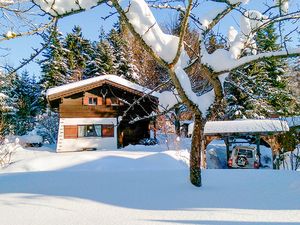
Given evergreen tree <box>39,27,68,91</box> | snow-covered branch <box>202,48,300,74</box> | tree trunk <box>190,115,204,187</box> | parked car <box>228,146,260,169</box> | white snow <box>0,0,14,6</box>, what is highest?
evergreen tree <box>39,27,68,91</box>

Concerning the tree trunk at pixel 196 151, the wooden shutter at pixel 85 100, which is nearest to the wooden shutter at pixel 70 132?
the wooden shutter at pixel 85 100

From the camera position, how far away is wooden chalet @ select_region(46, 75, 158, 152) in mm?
21266

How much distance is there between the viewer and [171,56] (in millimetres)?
4133

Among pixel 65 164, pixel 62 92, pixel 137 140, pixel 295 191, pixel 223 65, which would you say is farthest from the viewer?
pixel 137 140

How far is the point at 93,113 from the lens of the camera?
2244 centimetres

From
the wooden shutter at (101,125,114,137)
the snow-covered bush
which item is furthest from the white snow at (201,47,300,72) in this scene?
the wooden shutter at (101,125,114,137)

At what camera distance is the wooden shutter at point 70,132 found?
71.7 ft

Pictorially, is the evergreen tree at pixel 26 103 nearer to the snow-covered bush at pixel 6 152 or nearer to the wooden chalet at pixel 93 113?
the wooden chalet at pixel 93 113

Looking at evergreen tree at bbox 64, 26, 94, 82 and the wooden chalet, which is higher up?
evergreen tree at bbox 64, 26, 94, 82

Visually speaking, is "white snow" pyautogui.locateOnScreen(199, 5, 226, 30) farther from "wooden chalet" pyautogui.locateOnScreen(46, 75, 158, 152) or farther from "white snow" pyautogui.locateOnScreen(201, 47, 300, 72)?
"wooden chalet" pyautogui.locateOnScreen(46, 75, 158, 152)

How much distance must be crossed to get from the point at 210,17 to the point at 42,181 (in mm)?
3709

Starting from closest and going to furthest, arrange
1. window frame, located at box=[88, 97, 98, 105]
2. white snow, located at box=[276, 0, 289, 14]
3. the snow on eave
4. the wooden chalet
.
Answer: white snow, located at box=[276, 0, 289, 14] < the snow on eave < the wooden chalet < window frame, located at box=[88, 97, 98, 105]

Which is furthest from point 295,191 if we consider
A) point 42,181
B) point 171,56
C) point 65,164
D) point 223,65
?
point 65,164

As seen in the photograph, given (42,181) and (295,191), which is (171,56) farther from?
(42,181)
